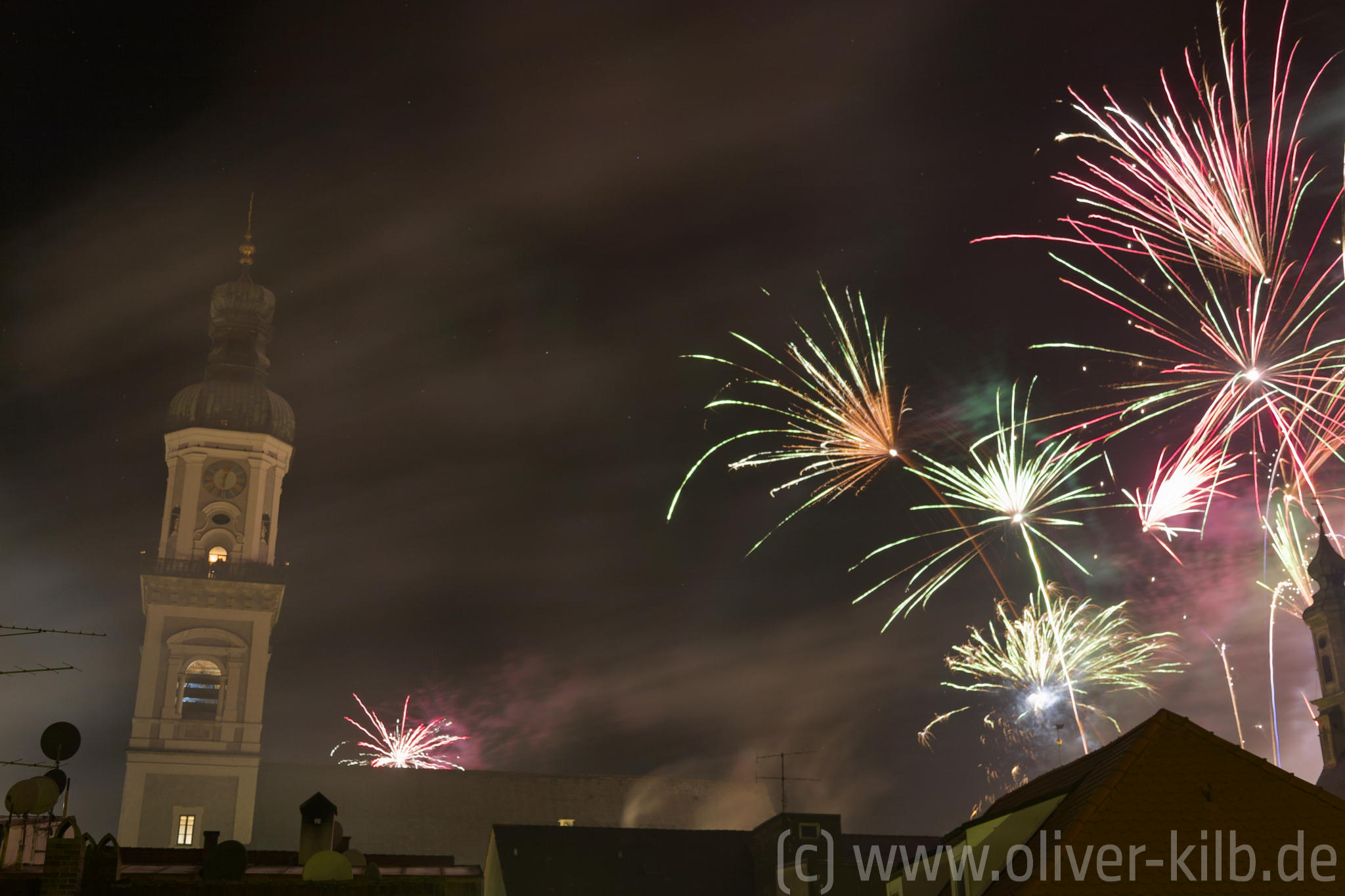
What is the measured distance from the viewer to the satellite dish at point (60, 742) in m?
24.2

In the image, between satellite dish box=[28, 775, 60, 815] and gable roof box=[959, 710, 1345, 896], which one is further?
satellite dish box=[28, 775, 60, 815]

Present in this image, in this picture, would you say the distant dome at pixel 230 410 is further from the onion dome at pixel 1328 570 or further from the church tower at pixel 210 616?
the onion dome at pixel 1328 570

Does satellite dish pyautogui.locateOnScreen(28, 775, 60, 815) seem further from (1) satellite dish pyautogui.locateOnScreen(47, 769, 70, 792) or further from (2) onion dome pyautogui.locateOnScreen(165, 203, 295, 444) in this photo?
(2) onion dome pyautogui.locateOnScreen(165, 203, 295, 444)

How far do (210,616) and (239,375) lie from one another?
12.1 meters

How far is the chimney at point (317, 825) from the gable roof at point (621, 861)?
13.7 meters

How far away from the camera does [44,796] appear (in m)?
21.9

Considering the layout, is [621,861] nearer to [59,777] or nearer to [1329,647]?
[59,777]

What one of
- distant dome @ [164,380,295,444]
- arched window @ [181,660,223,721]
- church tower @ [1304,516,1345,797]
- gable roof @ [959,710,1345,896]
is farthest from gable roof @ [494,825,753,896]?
church tower @ [1304,516,1345,797]

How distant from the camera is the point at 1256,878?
673 inches

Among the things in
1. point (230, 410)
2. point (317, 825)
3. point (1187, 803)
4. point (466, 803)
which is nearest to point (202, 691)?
point (230, 410)

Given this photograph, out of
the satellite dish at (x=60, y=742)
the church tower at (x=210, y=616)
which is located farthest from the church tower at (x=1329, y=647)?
the satellite dish at (x=60, y=742)

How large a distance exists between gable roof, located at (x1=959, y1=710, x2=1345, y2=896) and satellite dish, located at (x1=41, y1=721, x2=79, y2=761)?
16.9m

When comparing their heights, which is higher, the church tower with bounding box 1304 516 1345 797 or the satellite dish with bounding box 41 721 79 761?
the church tower with bounding box 1304 516 1345 797

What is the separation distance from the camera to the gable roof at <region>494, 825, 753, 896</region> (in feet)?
144
